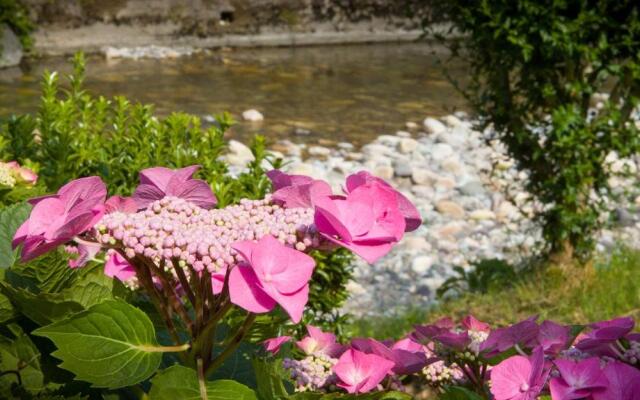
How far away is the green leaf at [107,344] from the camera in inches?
38.5

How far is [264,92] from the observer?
11.2 m

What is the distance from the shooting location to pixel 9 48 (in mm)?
12414

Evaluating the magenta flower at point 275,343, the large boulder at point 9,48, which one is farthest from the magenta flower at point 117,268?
the large boulder at point 9,48

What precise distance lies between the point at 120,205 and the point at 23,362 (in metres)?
0.23

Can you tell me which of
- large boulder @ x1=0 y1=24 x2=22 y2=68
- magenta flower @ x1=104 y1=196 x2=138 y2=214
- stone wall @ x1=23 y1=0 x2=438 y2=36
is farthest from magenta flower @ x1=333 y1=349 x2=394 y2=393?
stone wall @ x1=23 y1=0 x2=438 y2=36

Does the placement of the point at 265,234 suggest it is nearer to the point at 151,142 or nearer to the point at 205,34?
the point at 151,142

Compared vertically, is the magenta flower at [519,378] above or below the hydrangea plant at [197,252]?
below

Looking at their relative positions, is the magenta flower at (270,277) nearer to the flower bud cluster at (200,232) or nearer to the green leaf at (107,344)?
the flower bud cluster at (200,232)

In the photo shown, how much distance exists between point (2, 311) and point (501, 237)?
237 inches

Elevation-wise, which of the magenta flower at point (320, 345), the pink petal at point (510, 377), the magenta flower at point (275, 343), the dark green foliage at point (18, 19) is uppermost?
the pink petal at point (510, 377)

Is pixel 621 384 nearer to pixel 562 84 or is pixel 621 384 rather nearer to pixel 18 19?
pixel 562 84

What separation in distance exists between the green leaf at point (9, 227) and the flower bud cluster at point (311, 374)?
42 cm

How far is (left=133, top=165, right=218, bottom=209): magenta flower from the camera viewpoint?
1.17 meters

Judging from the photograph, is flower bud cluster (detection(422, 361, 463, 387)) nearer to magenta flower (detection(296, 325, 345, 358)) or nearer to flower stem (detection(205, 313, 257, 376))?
magenta flower (detection(296, 325, 345, 358))
